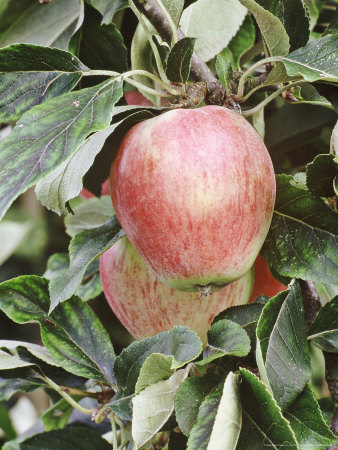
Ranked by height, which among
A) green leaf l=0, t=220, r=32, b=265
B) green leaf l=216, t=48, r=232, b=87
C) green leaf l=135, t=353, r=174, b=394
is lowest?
green leaf l=0, t=220, r=32, b=265

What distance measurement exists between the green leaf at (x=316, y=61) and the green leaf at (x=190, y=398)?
0.25 metres

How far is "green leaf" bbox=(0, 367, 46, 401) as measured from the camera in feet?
1.95

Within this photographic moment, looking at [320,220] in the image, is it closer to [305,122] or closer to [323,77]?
[323,77]

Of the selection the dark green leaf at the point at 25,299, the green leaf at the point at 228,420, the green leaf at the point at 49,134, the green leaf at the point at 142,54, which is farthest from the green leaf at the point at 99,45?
the green leaf at the point at 228,420


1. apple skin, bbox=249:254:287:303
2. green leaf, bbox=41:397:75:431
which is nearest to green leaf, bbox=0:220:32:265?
green leaf, bbox=41:397:75:431

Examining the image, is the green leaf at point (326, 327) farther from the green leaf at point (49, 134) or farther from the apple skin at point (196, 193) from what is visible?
the green leaf at point (49, 134)

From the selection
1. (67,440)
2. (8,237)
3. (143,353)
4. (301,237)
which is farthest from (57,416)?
(8,237)

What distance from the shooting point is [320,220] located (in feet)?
1.67

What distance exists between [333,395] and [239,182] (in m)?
0.23

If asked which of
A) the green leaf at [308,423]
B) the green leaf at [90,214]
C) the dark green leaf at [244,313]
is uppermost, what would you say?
the dark green leaf at [244,313]

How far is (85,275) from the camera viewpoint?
Result: 753 mm

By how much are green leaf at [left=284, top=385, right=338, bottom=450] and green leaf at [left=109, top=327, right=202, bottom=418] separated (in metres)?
0.10

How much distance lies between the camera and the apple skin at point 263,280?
601 millimetres

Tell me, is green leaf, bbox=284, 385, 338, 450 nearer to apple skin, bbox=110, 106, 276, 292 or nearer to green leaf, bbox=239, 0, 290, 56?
apple skin, bbox=110, 106, 276, 292
